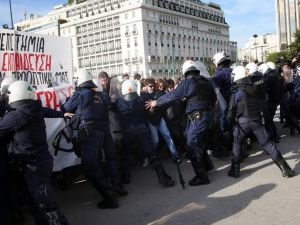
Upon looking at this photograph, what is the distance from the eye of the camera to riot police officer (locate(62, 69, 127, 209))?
19.8 ft

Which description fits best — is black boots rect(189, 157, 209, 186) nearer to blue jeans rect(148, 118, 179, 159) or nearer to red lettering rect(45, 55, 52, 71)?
blue jeans rect(148, 118, 179, 159)

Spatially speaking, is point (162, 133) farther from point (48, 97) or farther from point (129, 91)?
point (48, 97)

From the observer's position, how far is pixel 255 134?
23.6 ft

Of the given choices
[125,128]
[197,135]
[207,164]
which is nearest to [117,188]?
[125,128]

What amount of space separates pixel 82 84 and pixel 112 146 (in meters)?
1.09

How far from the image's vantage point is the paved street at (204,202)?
5.39 metres

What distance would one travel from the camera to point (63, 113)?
6.28m

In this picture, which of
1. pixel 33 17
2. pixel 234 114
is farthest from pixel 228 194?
pixel 33 17

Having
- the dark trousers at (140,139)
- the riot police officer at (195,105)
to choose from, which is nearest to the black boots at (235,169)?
the riot police officer at (195,105)

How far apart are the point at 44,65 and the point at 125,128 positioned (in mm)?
1644

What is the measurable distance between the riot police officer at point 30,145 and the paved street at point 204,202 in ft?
2.99

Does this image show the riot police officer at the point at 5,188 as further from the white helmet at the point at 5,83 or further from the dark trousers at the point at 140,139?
the dark trousers at the point at 140,139

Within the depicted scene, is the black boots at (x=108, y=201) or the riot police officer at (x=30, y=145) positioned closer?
the riot police officer at (x=30, y=145)

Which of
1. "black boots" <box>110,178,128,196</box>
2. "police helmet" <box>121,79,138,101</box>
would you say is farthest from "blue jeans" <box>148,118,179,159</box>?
"black boots" <box>110,178,128,196</box>
